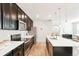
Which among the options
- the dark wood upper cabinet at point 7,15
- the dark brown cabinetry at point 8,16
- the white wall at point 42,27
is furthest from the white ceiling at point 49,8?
the white wall at point 42,27

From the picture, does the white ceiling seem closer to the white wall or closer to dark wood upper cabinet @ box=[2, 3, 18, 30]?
dark wood upper cabinet @ box=[2, 3, 18, 30]

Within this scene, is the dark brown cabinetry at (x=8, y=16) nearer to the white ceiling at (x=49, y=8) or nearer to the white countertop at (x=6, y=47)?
the white countertop at (x=6, y=47)

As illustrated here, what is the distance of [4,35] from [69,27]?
32.4ft

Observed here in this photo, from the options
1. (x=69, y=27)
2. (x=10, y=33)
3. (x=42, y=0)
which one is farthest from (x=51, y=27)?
(x=42, y=0)

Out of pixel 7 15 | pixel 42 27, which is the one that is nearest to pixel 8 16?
pixel 7 15

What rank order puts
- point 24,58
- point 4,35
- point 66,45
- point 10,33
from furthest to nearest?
point 10,33 → point 4,35 → point 66,45 → point 24,58

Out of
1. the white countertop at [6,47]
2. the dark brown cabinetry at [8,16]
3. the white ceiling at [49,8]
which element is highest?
the white ceiling at [49,8]

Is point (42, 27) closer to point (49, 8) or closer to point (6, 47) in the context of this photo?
point (49, 8)

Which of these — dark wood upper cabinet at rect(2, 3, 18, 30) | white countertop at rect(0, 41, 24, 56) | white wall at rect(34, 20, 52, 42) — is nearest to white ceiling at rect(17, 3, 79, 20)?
dark wood upper cabinet at rect(2, 3, 18, 30)

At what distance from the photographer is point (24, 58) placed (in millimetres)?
717

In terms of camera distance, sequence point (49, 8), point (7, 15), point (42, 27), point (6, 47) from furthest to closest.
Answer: point (42, 27) < point (49, 8) < point (7, 15) < point (6, 47)

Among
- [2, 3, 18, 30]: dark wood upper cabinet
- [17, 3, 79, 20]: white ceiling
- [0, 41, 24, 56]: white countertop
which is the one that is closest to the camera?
[0, 41, 24, 56]: white countertop

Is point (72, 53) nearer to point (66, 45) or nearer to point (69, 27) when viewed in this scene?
point (66, 45)

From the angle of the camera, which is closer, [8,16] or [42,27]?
[8,16]
